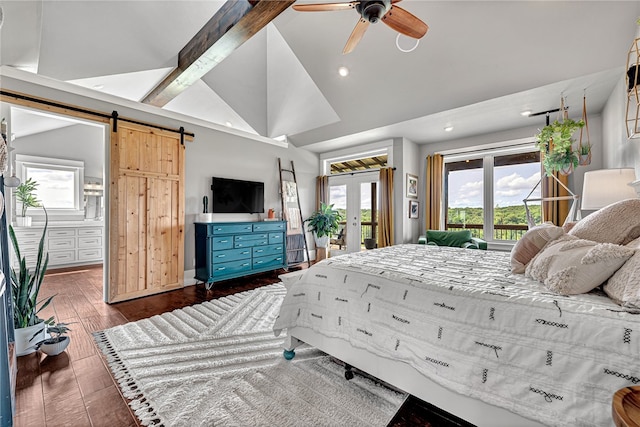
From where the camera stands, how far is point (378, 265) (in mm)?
1856

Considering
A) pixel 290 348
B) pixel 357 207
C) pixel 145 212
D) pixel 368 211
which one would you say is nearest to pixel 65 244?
pixel 145 212

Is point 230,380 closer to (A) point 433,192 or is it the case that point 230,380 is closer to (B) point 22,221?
(A) point 433,192

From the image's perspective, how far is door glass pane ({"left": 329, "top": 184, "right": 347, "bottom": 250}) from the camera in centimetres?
615

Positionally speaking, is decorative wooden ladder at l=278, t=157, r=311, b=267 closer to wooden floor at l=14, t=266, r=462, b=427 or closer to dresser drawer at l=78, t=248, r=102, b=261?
wooden floor at l=14, t=266, r=462, b=427

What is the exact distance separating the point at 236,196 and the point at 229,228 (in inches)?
31.3

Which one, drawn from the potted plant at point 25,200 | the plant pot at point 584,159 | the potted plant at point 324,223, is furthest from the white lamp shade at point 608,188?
the potted plant at point 25,200

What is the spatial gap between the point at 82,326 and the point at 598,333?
153 inches

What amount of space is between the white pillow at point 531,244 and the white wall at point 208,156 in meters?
4.17

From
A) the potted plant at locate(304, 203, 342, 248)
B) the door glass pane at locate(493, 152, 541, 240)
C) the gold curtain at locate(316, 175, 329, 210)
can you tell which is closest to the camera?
the door glass pane at locate(493, 152, 541, 240)

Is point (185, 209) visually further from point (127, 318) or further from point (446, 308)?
point (446, 308)

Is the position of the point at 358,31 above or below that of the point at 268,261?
above

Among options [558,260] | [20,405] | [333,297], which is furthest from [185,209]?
[558,260]

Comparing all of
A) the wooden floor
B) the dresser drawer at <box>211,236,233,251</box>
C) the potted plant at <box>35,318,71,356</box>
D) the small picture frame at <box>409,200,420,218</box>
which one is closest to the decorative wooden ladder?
the dresser drawer at <box>211,236,233,251</box>

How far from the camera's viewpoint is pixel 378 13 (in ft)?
6.79
